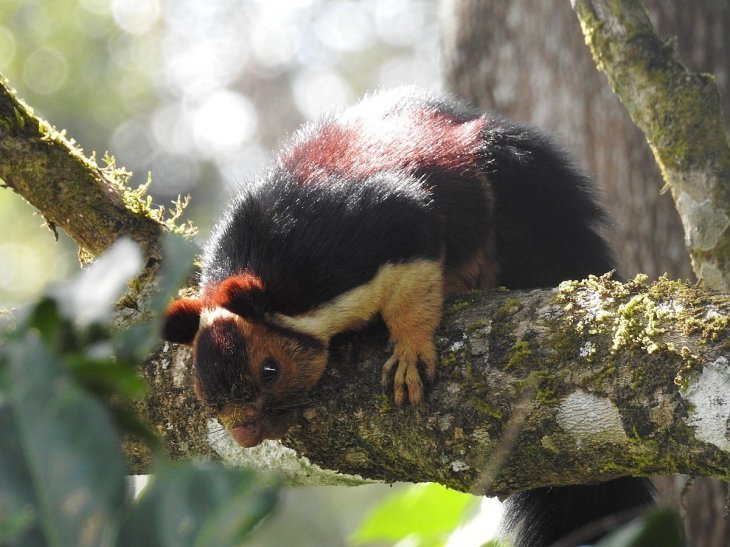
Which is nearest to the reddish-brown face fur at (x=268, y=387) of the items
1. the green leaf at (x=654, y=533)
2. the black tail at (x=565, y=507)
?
the black tail at (x=565, y=507)

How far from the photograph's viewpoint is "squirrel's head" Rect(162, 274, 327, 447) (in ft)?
9.45

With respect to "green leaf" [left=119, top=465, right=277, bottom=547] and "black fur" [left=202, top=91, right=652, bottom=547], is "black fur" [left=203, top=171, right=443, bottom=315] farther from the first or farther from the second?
"green leaf" [left=119, top=465, right=277, bottom=547]

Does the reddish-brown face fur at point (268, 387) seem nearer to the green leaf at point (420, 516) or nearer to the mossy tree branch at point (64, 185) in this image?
the green leaf at point (420, 516)

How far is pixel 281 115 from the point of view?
60.9 ft

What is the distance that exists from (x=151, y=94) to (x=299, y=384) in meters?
16.9

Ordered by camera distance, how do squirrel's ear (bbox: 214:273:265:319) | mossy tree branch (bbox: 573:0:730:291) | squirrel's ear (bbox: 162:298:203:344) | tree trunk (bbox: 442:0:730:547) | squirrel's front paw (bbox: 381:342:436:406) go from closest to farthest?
1. squirrel's front paw (bbox: 381:342:436:406)
2. squirrel's ear (bbox: 214:273:265:319)
3. squirrel's ear (bbox: 162:298:203:344)
4. mossy tree branch (bbox: 573:0:730:291)
5. tree trunk (bbox: 442:0:730:547)

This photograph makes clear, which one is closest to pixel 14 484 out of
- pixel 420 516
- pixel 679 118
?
pixel 420 516

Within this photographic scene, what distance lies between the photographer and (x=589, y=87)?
5527 millimetres

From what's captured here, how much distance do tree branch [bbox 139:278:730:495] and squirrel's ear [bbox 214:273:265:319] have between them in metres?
0.38

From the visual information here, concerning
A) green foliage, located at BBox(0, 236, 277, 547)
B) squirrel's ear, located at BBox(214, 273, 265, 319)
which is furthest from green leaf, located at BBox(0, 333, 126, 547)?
squirrel's ear, located at BBox(214, 273, 265, 319)

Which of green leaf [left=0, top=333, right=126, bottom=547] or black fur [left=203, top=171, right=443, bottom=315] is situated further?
black fur [left=203, top=171, right=443, bottom=315]

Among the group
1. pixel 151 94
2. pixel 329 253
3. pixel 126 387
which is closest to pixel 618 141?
pixel 329 253

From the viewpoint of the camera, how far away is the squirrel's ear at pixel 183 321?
3082mm

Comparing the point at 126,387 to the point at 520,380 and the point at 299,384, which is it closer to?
the point at 520,380
